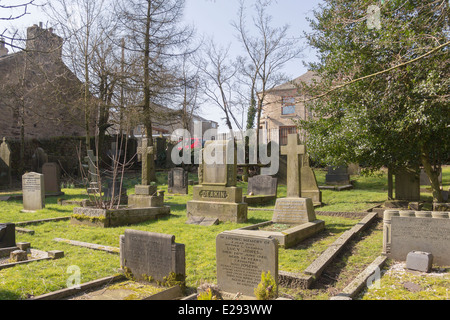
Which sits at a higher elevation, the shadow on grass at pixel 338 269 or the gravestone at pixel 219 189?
the gravestone at pixel 219 189

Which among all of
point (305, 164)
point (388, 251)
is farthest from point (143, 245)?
point (305, 164)

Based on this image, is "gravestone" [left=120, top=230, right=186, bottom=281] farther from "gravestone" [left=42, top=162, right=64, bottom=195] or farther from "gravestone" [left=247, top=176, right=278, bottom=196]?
"gravestone" [left=42, top=162, right=64, bottom=195]

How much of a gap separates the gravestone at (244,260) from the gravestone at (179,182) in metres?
12.3

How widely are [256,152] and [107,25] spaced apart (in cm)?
1188

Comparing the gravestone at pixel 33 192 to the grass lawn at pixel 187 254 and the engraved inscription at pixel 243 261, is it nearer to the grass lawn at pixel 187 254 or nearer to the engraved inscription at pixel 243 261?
the grass lawn at pixel 187 254

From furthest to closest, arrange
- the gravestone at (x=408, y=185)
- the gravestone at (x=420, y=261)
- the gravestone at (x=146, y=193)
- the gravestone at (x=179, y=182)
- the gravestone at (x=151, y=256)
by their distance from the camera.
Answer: the gravestone at (x=179, y=182)
the gravestone at (x=408, y=185)
the gravestone at (x=146, y=193)
the gravestone at (x=420, y=261)
the gravestone at (x=151, y=256)

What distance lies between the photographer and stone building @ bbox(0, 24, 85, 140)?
1945 cm

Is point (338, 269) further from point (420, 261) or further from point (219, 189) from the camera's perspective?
point (219, 189)

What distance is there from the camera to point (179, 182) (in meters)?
17.1

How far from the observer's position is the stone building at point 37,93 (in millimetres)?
19453

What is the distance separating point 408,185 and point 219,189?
7.24 metres

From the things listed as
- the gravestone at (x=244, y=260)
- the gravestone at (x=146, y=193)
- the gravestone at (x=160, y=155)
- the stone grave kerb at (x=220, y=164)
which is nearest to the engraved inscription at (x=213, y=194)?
the stone grave kerb at (x=220, y=164)

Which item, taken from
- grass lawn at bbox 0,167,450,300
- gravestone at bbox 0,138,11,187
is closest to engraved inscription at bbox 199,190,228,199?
grass lawn at bbox 0,167,450,300

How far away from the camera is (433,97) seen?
8586 mm
